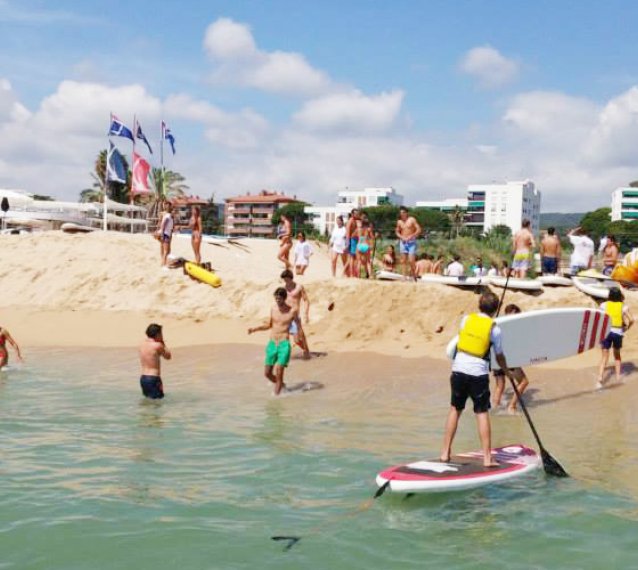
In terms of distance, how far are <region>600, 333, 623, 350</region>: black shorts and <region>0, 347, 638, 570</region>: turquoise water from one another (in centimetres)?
62

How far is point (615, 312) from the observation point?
37.2ft

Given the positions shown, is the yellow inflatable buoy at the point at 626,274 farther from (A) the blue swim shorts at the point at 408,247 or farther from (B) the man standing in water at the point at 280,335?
(B) the man standing in water at the point at 280,335

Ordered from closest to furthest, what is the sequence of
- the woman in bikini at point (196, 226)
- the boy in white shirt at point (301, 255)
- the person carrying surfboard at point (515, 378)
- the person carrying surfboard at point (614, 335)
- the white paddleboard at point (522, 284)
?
the person carrying surfboard at point (515, 378) → the person carrying surfboard at point (614, 335) → the white paddleboard at point (522, 284) → the woman in bikini at point (196, 226) → the boy in white shirt at point (301, 255)

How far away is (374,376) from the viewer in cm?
1216

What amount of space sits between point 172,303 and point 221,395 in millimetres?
6231

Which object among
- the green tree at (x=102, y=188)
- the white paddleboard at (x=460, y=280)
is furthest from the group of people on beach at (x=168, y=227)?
the green tree at (x=102, y=188)

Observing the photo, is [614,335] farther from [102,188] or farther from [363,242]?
[102,188]

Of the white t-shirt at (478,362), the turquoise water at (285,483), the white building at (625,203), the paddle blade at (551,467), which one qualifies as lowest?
the turquoise water at (285,483)

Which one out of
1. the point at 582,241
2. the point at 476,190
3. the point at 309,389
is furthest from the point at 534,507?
the point at 476,190

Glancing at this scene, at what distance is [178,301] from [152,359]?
6.78 metres

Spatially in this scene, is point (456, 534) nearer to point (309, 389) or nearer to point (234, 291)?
point (309, 389)

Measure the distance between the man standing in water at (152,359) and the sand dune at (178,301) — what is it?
13.6 feet

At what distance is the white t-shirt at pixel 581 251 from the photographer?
16156 mm

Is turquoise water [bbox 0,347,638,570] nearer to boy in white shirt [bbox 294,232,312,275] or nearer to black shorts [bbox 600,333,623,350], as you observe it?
black shorts [bbox 600,333,623,350]
